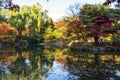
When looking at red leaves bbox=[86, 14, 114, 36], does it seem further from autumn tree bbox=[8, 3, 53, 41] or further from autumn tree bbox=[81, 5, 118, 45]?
autumn tree bbox=[8, 3, 53, 41]

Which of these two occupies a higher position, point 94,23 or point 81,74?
point 94,23

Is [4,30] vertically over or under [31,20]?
under

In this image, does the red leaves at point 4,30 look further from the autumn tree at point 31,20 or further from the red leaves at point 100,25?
the red leaves at point 100,25

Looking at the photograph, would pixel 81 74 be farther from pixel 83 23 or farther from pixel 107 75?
pixel 83 23

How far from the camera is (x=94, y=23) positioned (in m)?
33.4

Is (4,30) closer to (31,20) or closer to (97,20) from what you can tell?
(31,20)

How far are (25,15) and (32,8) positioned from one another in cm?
187

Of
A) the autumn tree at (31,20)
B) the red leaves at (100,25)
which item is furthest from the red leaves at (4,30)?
the red leaves at (100,25)

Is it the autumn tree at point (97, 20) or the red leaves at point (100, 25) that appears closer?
the red leaves at point (100, 25)

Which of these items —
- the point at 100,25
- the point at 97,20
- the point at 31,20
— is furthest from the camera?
the point at 31,20

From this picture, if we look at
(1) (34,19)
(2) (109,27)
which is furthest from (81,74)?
(1) (34,19)

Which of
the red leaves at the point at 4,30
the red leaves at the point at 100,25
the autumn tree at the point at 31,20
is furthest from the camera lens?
the autumn tree at the point at 31,20

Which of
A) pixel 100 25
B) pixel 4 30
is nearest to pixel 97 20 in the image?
pixel 100 25

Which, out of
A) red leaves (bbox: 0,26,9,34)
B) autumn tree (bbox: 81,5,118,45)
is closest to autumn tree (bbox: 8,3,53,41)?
red leaves (bbox: 0,26,9,34)
